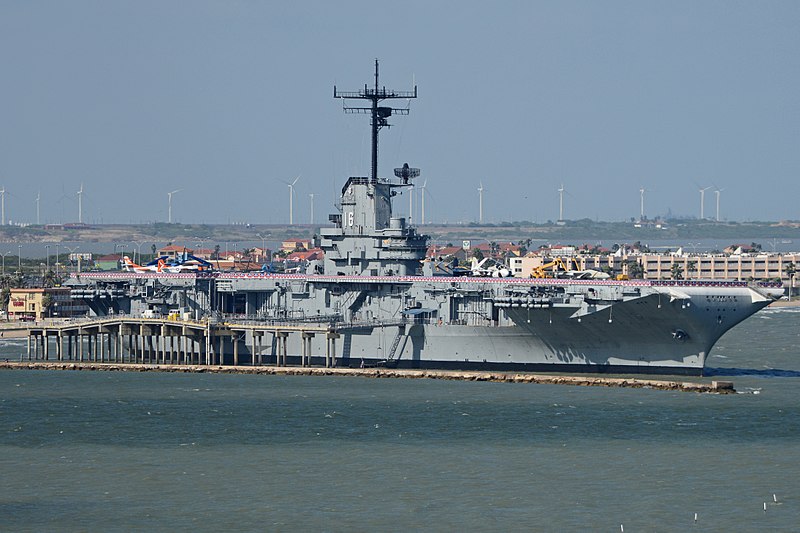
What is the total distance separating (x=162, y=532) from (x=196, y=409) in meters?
18.1

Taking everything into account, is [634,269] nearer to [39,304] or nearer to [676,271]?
[676,271]

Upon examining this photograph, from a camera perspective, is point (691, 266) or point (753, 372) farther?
point (691, 266)

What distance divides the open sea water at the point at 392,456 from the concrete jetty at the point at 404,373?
1.11 meters

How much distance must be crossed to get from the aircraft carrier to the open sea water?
3.69 m

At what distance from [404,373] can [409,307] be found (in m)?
4.33

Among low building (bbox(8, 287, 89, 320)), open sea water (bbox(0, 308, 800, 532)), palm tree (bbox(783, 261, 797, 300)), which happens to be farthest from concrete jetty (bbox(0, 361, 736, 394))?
palm tree (bbox(783, 261, 797, 300))

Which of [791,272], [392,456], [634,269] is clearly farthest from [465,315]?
[791,272]

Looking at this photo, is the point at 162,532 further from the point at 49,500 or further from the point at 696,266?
the point at 696,266

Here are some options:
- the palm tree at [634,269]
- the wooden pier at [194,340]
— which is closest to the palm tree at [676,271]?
the palm tree at [634,269]

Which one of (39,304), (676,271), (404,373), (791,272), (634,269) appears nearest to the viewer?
(404,373)

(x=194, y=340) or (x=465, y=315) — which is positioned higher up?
(x=465, y=315)

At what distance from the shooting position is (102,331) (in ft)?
227

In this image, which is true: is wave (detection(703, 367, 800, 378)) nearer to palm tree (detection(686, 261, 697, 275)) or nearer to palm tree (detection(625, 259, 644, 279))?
palm tree (detection(625, 259, 644, 279))

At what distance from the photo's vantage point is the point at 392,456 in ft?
144
